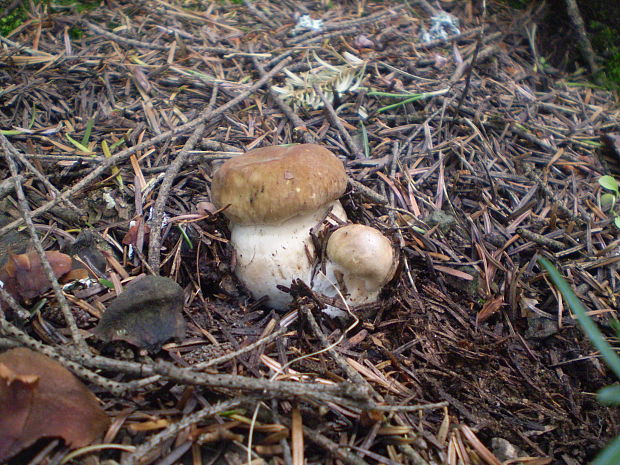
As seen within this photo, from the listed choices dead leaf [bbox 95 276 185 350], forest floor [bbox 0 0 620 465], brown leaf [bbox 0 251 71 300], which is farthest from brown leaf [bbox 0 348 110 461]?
brown leaf [bbox 0 251 71 300]

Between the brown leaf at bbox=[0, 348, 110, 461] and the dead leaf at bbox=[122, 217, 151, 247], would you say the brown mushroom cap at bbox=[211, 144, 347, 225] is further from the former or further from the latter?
the brown leaf at bbox=[0, 348, 110, 461]

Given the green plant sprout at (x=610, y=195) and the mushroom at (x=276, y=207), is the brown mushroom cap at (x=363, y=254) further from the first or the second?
the green plant sprout at (x=610, y=195)

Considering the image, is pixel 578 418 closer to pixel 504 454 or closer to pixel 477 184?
pixel 504 454

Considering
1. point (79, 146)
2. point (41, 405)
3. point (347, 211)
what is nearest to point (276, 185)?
point (347, 211)

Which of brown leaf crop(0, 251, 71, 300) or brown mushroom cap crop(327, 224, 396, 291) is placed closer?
brown leaf crop(0, 251, 71, 300)

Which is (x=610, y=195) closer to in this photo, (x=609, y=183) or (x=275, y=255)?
(x=609, y=183)

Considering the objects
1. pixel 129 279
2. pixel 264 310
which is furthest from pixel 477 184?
pixel 129 279
